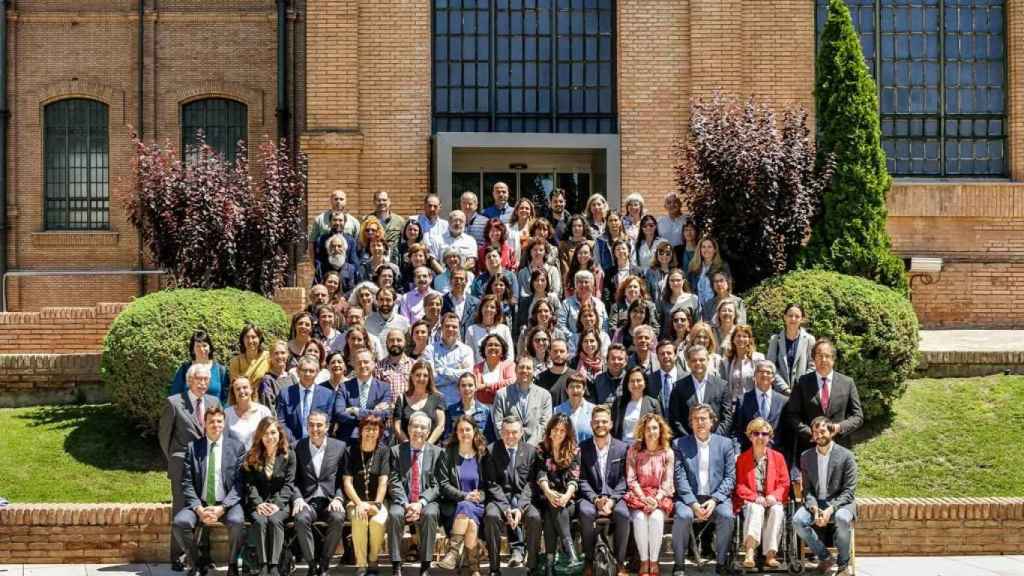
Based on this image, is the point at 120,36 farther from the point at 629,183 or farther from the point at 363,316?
the point at 363,316

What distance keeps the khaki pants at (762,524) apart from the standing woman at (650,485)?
635 mm

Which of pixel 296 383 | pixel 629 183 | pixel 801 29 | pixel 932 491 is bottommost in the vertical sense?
pixel 932 491

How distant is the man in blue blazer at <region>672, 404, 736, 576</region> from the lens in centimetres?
1090

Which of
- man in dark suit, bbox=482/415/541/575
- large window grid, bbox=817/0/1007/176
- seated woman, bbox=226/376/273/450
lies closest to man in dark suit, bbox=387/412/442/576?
man in dark suit, bbox=482/415/541/575

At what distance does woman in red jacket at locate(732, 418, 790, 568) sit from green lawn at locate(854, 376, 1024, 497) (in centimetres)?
250

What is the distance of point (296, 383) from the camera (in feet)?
38.0

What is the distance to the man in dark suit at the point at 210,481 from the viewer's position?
1079cm

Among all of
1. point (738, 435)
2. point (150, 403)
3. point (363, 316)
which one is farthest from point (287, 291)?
point (738, 435)

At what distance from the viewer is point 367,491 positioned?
1106cm

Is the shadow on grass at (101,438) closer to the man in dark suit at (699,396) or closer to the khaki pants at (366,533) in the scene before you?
the khaki pants at (366,533)

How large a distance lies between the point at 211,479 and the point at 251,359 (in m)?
1.48

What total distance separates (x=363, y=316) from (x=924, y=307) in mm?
10675

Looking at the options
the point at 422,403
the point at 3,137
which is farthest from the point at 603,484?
the point at 3,137

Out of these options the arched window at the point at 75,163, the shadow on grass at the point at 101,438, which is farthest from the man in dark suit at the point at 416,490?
the arched window at the point at 75,163
